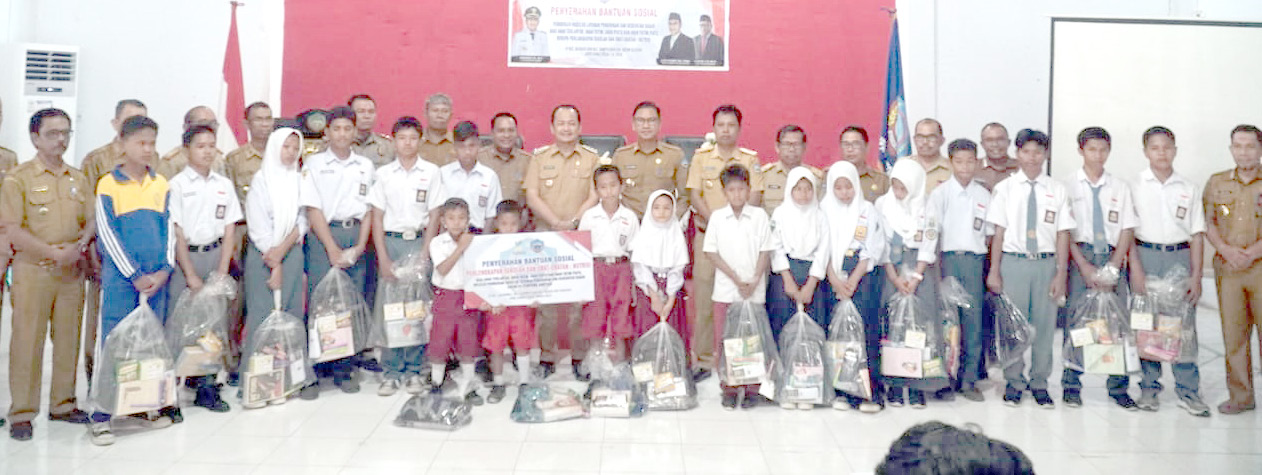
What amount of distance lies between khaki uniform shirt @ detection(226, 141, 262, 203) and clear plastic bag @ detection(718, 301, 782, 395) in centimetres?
256

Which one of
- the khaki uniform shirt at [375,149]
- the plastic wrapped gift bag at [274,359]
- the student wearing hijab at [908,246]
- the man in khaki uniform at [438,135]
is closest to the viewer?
the plastic wrapped gift bag at [274,359]

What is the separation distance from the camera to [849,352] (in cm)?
406

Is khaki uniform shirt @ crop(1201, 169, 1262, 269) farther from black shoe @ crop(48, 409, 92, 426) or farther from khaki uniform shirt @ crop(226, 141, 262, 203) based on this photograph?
black shoe @ crop(48, 409, 92, 426)

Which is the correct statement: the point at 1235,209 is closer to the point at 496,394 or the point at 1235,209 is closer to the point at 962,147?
the point at 962,147

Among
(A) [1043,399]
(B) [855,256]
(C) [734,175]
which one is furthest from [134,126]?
(A) [1043,399]

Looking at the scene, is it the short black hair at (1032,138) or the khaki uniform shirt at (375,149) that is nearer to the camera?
the short black hair at (1032,138)

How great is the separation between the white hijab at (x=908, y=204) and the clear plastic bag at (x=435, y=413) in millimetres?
2217

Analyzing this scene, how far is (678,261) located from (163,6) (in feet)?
15.9

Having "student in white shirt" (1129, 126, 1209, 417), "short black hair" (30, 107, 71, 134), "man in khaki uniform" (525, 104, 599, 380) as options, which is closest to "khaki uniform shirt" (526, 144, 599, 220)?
"man in khaki uniform" (525, 104, 599, 380)

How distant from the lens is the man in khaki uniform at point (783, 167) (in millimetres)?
4402

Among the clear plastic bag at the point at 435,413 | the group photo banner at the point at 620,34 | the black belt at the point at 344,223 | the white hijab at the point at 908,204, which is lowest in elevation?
the clear plastic bag at the point at 435,413

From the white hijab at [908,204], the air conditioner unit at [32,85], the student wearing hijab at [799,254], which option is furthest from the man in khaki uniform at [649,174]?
the air conditioner unit at [32,85]

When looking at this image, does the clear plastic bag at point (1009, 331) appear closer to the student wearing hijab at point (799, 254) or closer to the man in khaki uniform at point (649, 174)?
the student wearing hijab at point (799, 254)

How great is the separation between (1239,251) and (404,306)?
4065mm
